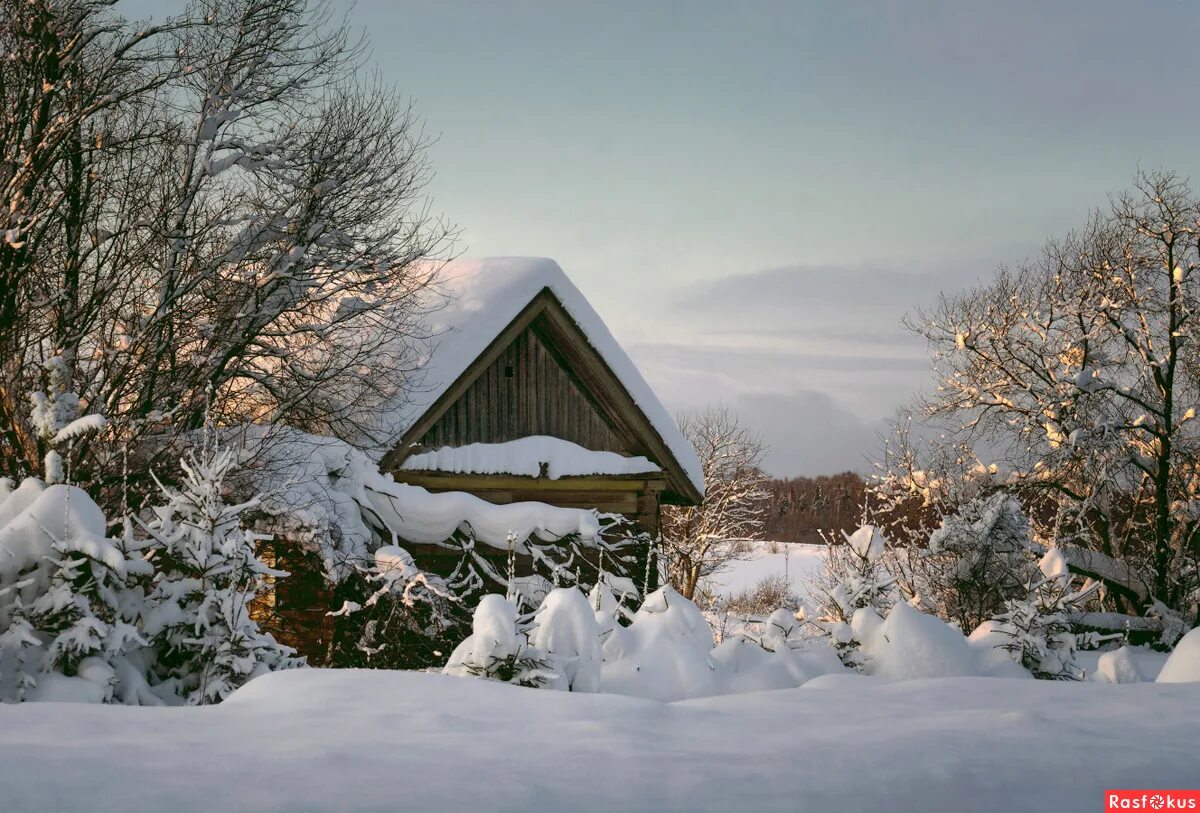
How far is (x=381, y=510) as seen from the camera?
517 inches

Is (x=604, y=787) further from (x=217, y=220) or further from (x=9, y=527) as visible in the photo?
(x=217, y=220)

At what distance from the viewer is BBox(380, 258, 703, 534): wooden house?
13.8 metres

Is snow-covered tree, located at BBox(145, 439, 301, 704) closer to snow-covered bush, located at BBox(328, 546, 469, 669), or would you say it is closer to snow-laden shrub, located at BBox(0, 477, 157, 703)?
snow-laden shrub, located at BBox(0, 477, 157, 703)

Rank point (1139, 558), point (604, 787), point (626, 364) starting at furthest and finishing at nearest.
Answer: point (1139, 558), point (626, 364), point (604, 787)

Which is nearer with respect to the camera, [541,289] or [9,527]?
[9,527]

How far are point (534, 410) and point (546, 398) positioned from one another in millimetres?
273

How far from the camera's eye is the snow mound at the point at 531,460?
46.0ft

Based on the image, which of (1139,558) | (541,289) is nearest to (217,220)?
(541,289)

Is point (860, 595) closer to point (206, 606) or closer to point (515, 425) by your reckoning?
point (206, 606)

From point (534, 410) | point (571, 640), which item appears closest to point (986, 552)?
point (534, 410)

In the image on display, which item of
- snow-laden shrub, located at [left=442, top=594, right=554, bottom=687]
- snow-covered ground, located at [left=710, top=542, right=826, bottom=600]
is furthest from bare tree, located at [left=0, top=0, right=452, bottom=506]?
snow-covered ground, located at [left=710, top=542, right=826, bottom=600]

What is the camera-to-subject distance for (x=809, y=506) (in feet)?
201

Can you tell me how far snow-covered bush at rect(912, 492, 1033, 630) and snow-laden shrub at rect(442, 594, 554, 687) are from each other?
398 inches

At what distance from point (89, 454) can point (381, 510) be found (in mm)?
3904
